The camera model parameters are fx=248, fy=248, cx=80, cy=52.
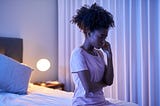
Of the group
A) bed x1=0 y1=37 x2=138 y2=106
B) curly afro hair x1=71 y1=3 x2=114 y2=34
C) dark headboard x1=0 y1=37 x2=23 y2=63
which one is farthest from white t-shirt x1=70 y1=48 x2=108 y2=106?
dark headboard x1=0 y1=37 x2=23 y2=63

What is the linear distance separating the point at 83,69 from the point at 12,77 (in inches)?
64.5

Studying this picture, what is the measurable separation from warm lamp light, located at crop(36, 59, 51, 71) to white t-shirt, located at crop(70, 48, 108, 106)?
239cm

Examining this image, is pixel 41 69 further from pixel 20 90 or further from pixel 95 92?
pixel 95 92

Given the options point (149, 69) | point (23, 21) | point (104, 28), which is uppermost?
point (23, 21)

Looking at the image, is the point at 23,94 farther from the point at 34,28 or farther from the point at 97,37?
the point at 97,37

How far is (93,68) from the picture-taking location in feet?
5.02

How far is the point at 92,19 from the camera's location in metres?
1.51

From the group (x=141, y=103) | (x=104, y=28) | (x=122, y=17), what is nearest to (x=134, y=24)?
(x=122, y=17)

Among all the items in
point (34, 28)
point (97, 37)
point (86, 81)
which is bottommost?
point (86, 81)

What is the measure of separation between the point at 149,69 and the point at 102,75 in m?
1.71

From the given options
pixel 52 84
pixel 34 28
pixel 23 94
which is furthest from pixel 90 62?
pixel 34 28

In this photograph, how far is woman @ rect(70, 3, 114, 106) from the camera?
1.48 m

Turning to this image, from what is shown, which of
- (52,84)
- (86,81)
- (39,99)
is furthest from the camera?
(52,84)

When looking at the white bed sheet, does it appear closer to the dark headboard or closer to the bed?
the bed
